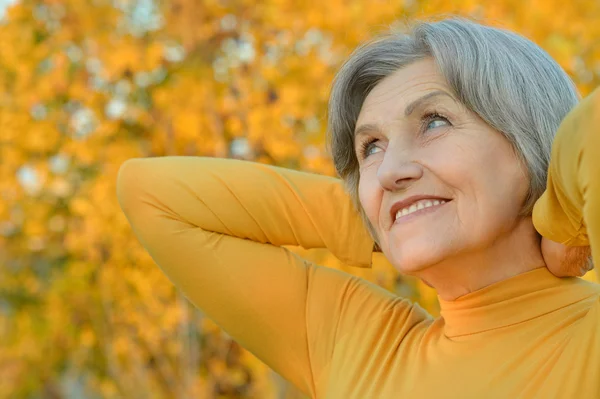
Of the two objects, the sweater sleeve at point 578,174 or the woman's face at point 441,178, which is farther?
the woman's face at point 441,178

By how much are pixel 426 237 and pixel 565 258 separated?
0.22 m

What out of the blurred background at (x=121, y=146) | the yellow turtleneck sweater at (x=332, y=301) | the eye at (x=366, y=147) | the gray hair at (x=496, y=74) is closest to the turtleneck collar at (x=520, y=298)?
the yellow turtleneck sweater at (x=332, y=301)

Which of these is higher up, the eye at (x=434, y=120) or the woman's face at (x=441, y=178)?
the eye at (x=434, y=120)

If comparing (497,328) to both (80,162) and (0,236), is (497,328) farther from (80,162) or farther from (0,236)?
(0,236)

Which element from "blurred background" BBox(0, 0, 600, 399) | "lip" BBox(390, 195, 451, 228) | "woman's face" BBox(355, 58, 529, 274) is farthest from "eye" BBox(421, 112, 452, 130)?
"blurred background" BBox(0, 0, 600, 399)

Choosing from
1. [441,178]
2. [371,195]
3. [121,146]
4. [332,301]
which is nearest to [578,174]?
[441,178]

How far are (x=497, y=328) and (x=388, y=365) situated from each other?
230 mm

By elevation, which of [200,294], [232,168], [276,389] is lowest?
[276,389]

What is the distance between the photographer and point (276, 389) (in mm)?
4301

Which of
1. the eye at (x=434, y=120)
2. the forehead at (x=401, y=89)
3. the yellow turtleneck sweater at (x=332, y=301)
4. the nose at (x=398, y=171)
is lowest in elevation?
the yellow turtleneck sweater at (x=332, y=301)

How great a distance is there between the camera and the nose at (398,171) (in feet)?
4.60

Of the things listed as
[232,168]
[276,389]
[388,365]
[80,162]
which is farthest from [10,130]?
[388,365]

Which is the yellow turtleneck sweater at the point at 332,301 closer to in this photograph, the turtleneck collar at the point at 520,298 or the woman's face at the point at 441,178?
the turtleneck collar at the point at 520,298

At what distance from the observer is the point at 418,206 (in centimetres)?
142
